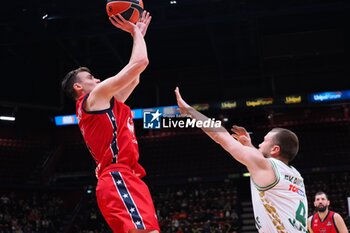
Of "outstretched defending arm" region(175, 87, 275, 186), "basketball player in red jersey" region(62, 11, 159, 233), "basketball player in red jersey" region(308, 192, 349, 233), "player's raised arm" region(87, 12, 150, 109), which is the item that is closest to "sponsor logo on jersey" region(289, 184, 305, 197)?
"outstretched defending arm" region(175, 87, 275, 186)

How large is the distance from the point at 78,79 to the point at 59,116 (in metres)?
18.3

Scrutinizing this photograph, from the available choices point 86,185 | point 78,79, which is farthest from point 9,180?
point 78,79

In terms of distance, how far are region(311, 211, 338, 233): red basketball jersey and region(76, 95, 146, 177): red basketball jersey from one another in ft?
19.7

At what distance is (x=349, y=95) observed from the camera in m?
19.0

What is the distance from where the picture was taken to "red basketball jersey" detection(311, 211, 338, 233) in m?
8.80

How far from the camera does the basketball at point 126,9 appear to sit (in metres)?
4.02

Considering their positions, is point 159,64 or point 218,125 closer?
point 218,125

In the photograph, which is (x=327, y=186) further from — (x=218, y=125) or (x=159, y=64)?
(x=218, y=125)

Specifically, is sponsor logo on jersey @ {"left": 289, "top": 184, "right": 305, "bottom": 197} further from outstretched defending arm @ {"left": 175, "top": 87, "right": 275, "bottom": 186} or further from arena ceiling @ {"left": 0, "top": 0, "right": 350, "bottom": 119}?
arena ceiling @ {"left": 0, "top": 0, "right": 350, "bottom": 119}

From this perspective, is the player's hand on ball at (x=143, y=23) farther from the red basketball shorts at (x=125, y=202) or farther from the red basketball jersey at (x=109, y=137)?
the red basketball shorts at (x=125, y=202)

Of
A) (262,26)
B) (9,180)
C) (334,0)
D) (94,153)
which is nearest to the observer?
(94,153)

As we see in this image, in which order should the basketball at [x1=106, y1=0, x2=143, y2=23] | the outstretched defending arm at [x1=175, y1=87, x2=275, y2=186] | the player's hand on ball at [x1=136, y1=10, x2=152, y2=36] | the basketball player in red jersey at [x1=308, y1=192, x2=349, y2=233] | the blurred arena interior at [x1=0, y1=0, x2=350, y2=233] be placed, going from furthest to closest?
the blurred arena interior at [x1=0, y1=0, x2=350, y2=233] → the basketball player in red jersey at [x1=308, y1=192, x2=349, y2=233] → the basketball at [x1=106, y1=0, x2=143, y2=23] → the player's hand on ball at [x1=136, y1=10, x2=152, y2=36] → the outstretched defending arm at [x1=175, y1=87, x2=275, y2=186]

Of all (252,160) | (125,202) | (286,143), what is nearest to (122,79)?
(125,202)

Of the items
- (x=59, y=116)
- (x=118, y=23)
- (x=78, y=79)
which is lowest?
(x=78, y=79)
